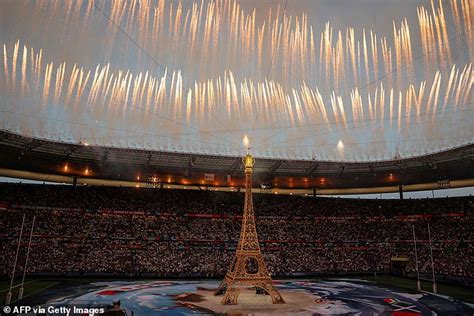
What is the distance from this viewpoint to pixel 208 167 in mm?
57906

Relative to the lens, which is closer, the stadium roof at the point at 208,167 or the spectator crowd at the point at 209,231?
the stadium roof at the point at 208,167

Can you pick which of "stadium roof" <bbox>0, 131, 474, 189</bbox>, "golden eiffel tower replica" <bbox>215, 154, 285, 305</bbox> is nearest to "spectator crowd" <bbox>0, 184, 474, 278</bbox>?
"stadium roof" <bbox>0, 131, 474, 189</bbox>

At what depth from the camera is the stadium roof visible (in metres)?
47.5

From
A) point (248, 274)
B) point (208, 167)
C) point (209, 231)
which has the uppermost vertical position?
point (208, 167)

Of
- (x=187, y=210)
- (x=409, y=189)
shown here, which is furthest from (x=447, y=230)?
(x=187, y=210)

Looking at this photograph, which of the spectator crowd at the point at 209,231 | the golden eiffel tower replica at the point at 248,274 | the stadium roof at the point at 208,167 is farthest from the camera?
the spectator crowd at the point at 209,231

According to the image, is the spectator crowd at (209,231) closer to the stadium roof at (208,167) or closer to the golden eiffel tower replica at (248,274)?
the stadium roof at (208,167)

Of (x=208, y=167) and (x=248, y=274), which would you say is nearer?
(x=248, y=274)

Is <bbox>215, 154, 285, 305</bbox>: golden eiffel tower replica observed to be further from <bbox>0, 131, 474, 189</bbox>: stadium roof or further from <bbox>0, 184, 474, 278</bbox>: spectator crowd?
<bbox>0, 184, 474, 278</bbox>: spectator crowd

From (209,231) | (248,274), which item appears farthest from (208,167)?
(248,274)

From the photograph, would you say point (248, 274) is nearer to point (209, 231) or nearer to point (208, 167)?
point (209, 231)

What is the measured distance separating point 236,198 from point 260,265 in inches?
1348

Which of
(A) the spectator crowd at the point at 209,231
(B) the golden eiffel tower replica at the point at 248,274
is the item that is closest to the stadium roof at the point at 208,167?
(A) the spectator crowd at the point at 209,231

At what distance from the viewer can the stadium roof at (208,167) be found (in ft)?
156
